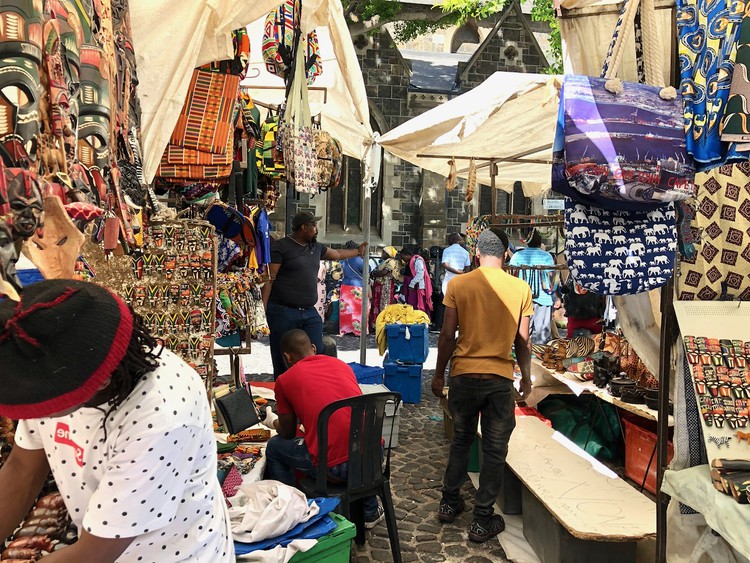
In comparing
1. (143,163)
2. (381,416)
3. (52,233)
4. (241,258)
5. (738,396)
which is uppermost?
(143,163)

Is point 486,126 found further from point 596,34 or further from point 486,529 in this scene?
point 486,529

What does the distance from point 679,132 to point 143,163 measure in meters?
1.96

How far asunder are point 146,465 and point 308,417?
1.99 meters

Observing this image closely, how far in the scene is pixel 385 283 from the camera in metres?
12.1

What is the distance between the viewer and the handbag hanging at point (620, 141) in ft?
6.01

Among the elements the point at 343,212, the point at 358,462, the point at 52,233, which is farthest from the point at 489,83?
the point at 343,212

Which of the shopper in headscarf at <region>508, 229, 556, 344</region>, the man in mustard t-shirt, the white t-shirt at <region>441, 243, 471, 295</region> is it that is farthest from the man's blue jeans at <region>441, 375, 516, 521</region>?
the white t-shirt at <region>441, 243, 471, 295</region>

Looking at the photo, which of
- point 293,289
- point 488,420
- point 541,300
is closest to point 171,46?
point 488,420

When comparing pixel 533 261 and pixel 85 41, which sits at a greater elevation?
pixel 85 41

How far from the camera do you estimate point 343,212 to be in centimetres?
1537

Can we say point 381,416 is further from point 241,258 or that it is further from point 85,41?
point 85,41

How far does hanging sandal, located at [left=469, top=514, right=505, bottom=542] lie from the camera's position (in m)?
3.71

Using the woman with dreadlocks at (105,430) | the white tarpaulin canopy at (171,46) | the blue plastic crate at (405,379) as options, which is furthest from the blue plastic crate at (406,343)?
the woman with dreadlocks at (105,430)

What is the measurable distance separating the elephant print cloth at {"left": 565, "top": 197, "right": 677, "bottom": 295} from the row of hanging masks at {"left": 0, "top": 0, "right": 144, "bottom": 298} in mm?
1495
